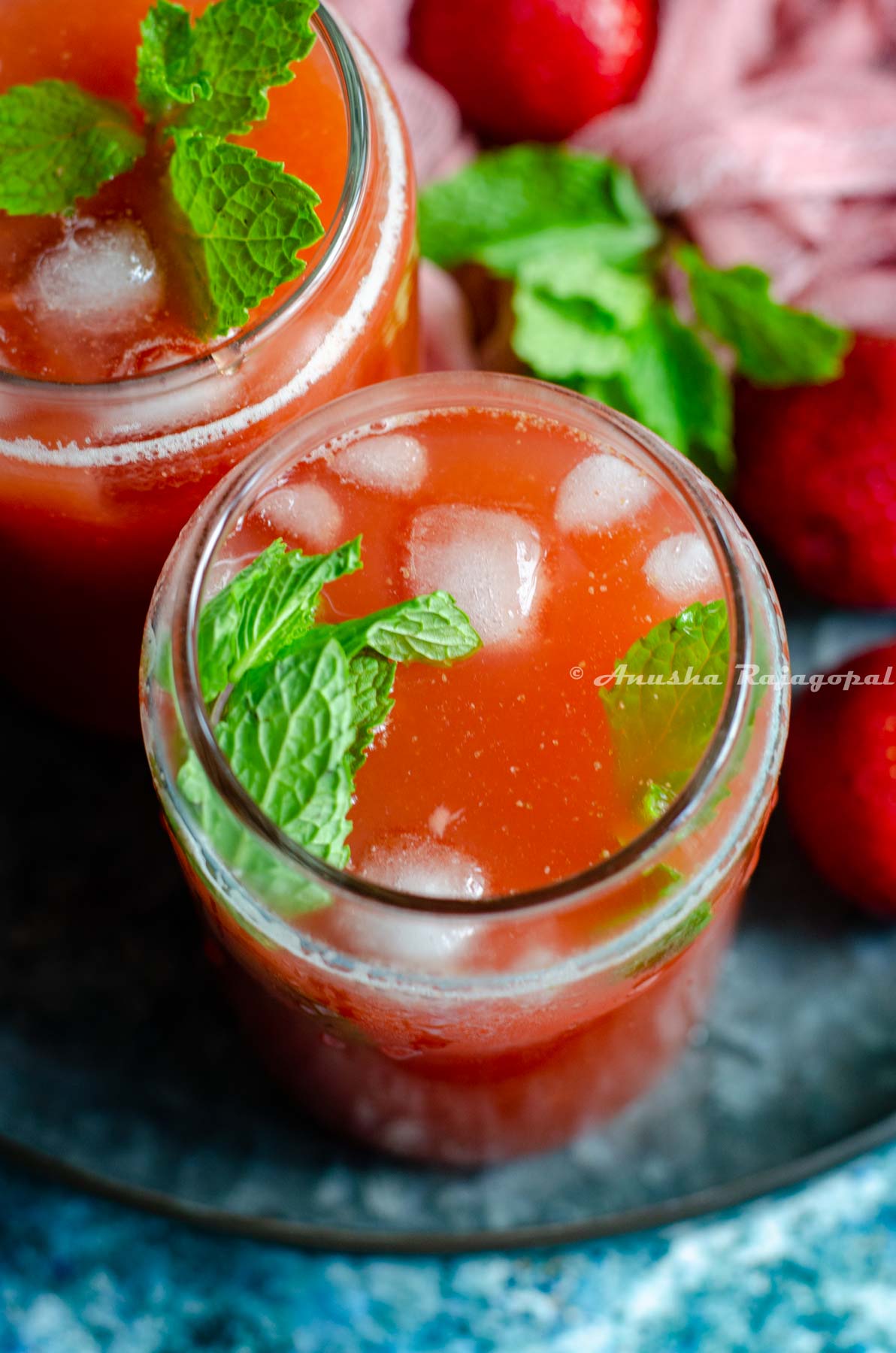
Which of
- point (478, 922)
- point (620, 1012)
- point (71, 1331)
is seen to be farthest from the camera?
point (71, 1331)

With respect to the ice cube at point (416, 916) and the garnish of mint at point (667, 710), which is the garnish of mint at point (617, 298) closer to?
the garnish of mint at point (667, 710)

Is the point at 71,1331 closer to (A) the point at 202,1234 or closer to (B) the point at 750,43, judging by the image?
(A) the point at 202,1234

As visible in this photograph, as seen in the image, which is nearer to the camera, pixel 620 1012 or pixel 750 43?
pixel 620 1012

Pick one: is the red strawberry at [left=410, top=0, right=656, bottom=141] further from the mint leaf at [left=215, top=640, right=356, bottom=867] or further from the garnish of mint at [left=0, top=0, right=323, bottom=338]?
the mint leaf at [left=215, top=640, right=356, bottom=867]

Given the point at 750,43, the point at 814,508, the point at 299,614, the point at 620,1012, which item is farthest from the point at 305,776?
the point at 750,43

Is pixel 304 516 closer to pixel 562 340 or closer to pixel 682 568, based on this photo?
pixel 682 568

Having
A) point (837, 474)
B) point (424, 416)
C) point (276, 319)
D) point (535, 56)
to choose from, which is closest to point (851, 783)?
point (837, 474)

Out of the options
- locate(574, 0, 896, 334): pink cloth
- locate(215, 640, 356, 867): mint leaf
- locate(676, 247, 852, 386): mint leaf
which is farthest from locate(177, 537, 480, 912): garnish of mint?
locate(574, 0, 896, 334): pink cloth

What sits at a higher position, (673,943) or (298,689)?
(298,689)
